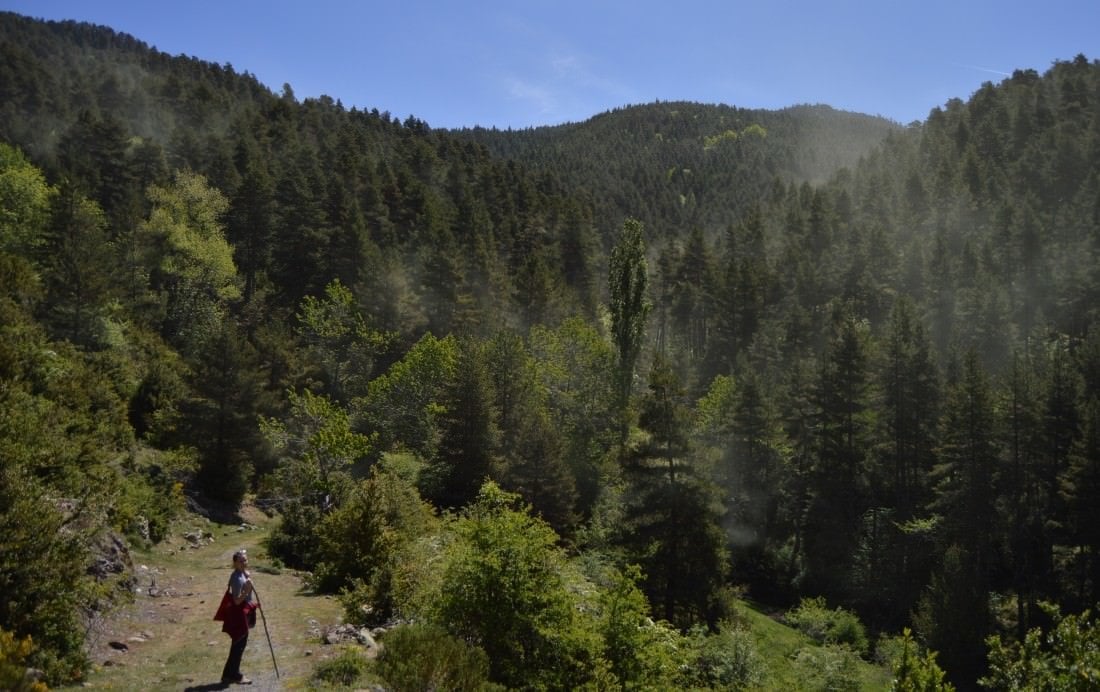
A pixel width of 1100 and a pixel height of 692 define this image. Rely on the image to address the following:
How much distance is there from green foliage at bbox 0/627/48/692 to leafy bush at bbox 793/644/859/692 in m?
20.3

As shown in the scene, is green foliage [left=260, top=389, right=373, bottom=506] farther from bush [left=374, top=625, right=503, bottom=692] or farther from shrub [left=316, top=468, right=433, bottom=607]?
bush [left=374, top=625, right=503, bottom=692]

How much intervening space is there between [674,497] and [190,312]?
4014cm

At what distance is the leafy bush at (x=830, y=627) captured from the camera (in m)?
35.8

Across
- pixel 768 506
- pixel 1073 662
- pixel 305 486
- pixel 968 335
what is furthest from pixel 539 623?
pixel 968 335

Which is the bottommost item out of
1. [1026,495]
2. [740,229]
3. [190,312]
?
[1026,495]

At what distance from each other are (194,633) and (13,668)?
6121mm

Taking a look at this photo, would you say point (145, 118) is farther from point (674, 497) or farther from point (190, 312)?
point (674, 497)

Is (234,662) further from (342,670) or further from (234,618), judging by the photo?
(342,670)

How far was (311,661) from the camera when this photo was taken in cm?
1197

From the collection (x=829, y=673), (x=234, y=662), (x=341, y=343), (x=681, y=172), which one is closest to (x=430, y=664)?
(x=234, y=662)

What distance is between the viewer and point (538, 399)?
135 ft

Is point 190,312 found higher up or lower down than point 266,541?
higher up

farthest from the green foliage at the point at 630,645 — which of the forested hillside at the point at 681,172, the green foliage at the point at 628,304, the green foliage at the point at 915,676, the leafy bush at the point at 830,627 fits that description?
the forested hillside at the point at 681,172

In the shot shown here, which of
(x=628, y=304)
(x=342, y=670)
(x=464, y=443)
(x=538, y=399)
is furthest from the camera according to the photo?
(x=628, y=304)
